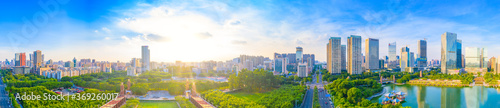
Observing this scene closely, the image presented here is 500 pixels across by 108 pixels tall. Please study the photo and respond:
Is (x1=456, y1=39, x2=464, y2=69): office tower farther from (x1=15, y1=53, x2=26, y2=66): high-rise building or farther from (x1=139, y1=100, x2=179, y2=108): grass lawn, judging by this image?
(x1=15, y1=53, x2=26, y2=66): high-rise building

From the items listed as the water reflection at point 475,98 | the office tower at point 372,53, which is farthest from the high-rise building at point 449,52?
the water reflection at point 475,98

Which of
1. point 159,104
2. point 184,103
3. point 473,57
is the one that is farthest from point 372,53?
point 159,104

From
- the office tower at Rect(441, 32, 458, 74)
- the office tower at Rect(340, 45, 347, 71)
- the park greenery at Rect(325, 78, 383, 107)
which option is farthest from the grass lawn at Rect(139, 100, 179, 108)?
the office tower at Rect(441, 32, 458, 74)

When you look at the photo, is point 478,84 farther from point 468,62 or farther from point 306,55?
point 306,55

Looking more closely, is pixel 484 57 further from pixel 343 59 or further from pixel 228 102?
pixel 228 102

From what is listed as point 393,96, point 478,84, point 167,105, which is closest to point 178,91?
point 167,105

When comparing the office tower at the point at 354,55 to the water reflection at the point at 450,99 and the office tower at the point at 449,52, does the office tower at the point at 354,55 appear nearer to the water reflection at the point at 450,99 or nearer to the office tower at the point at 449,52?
the water reflection at the point at 450,99
